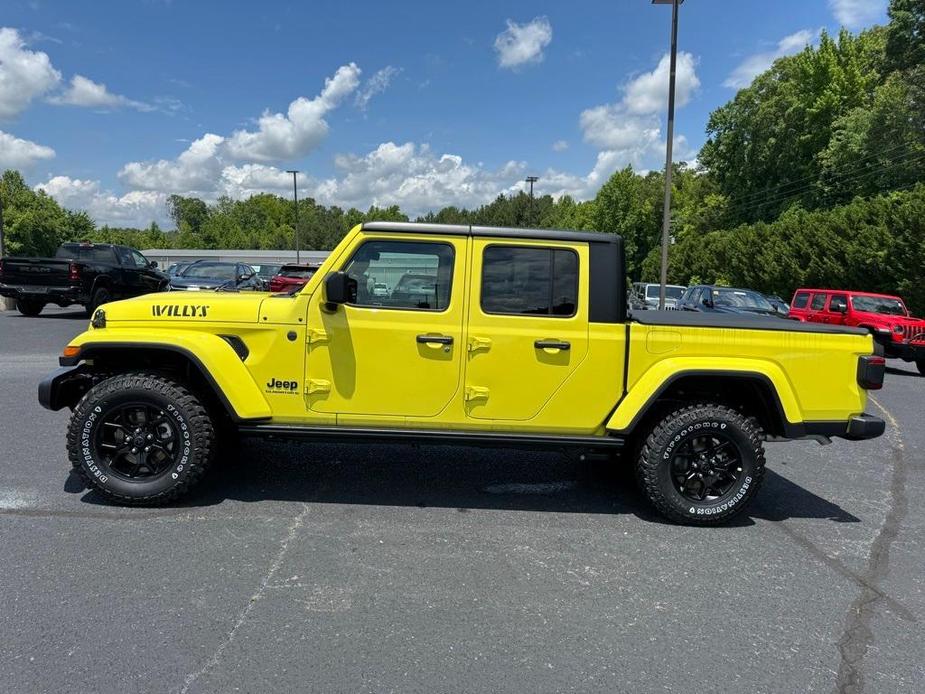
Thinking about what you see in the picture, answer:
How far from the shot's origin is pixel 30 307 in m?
16.0

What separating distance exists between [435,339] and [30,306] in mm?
16250

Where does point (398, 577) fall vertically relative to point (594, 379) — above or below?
below

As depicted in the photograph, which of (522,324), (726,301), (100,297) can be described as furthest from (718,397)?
(100,297)

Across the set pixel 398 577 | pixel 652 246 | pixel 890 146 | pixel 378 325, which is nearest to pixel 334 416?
pixel 378 325

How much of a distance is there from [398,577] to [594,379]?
5.82 ft

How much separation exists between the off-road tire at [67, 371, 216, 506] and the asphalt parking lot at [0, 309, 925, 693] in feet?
0.50

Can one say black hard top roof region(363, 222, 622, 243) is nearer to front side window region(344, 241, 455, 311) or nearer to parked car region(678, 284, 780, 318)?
front side window region(344, 241, 455, 311)

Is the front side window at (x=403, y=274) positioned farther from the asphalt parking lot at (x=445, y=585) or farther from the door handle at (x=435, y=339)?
the asphalt parking lot at (x=445, y=585)

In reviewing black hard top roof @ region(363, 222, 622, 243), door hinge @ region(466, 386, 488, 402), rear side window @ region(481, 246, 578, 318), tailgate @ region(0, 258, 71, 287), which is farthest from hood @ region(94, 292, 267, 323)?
tailgate @ region(0, 258, 71, 287)

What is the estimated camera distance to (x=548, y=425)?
4.16 meters

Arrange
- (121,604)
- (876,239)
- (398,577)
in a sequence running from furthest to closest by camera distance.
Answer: (876,239) < (398,577) < (121,604)

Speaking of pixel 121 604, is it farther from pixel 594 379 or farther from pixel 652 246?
pixel 652 246

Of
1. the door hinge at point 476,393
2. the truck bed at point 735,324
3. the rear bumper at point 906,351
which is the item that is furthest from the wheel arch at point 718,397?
the rear bumper at point 906,351

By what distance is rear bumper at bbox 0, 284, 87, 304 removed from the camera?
15.0m
